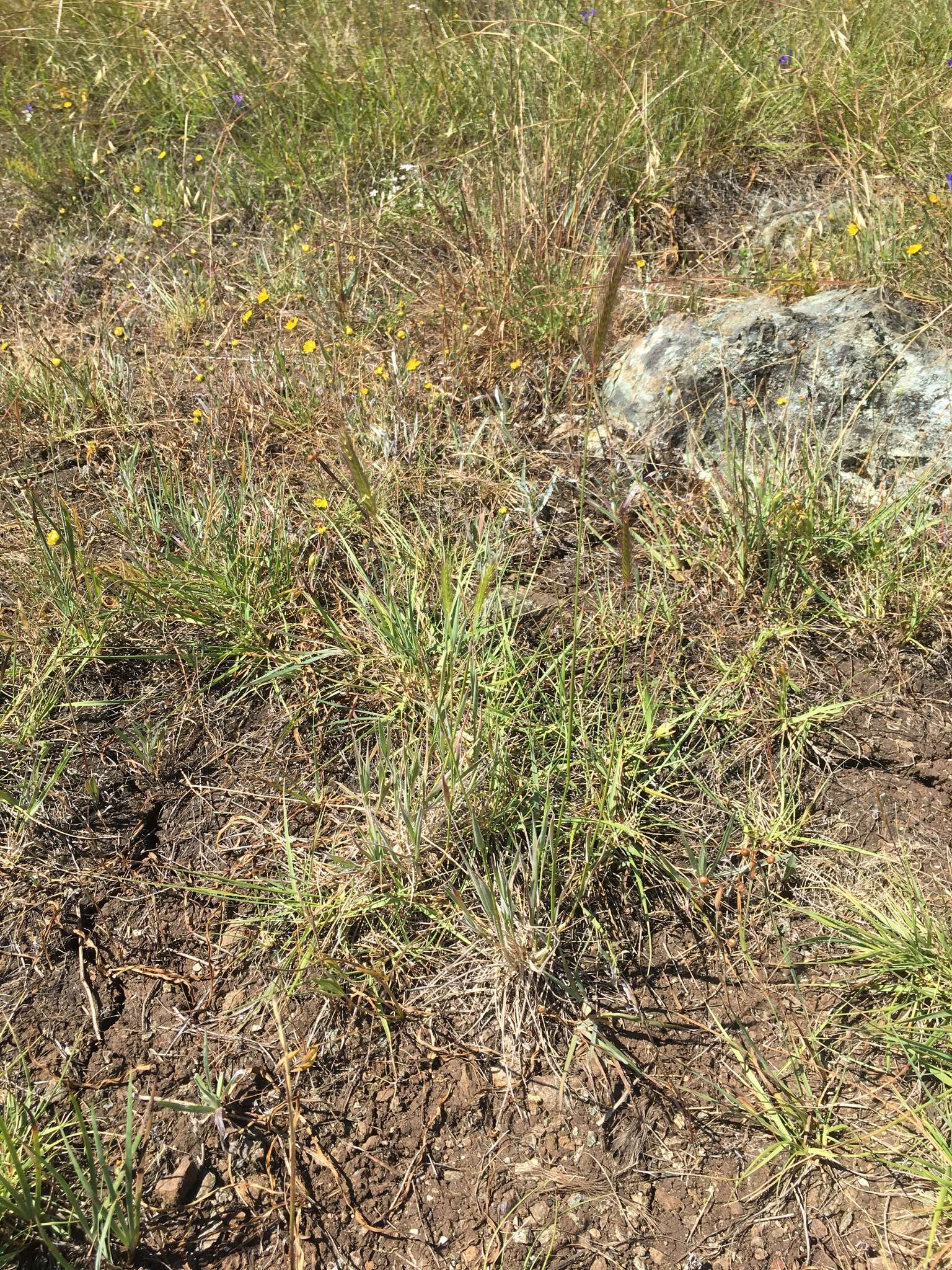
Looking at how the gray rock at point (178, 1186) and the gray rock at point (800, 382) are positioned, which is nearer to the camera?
the gray rock at point (178, 1186)

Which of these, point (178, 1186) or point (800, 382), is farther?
point (800, 382)

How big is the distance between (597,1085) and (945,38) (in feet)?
12.2

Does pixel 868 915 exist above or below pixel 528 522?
below

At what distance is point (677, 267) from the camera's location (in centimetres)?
301

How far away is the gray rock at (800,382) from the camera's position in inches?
89.0

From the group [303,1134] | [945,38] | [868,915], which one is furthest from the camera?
[945,38]

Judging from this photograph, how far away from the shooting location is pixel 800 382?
237 cm

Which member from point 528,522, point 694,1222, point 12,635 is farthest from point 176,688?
point 694,1222

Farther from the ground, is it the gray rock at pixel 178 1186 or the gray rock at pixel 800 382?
the gray rock at pixel 800 382

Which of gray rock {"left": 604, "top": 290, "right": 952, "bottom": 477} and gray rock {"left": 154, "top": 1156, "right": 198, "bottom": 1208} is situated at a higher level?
gray rock {"left": 604, "top": 290, "right": 952, "bottom": 477}

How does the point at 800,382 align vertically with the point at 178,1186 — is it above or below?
above

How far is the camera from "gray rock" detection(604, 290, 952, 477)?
2262 mm

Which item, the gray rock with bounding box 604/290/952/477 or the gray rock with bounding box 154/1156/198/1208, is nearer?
the gray rock with bounding box 154/1156/198/1208

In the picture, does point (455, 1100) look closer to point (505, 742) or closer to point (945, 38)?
point (505, 742)
